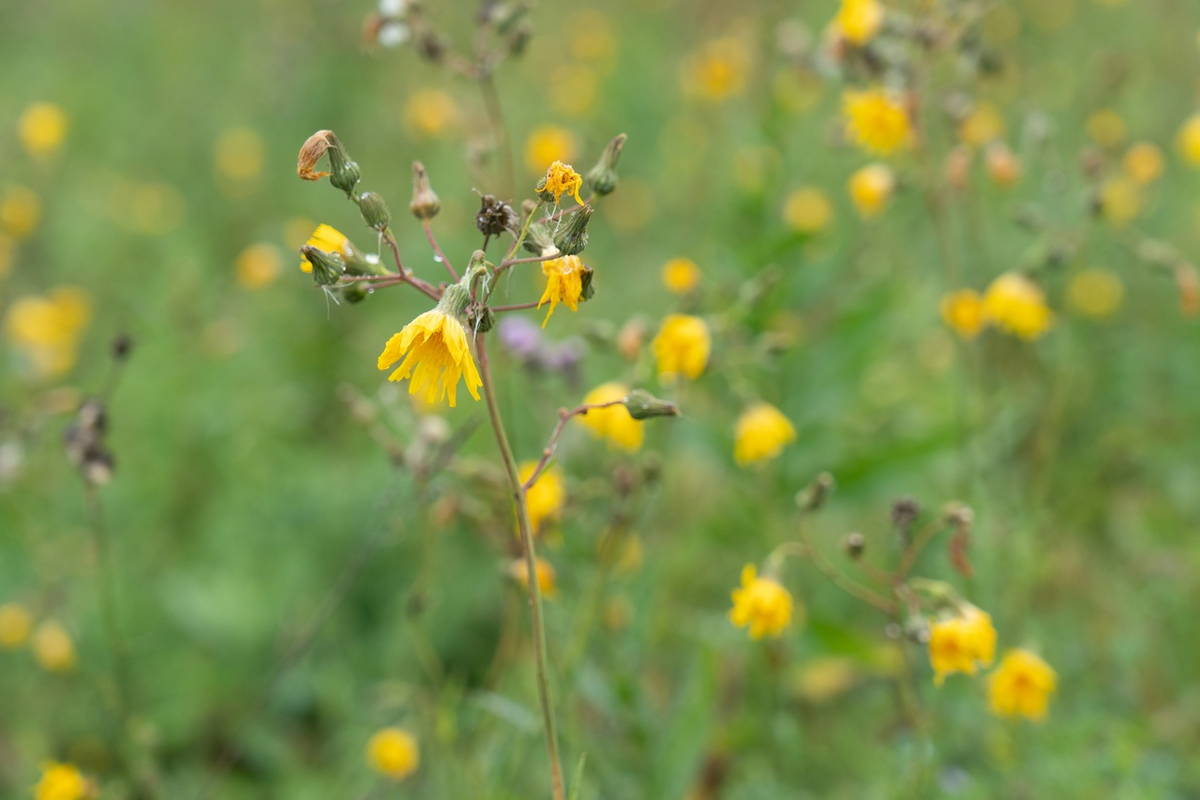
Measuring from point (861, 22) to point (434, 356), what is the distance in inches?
74.2

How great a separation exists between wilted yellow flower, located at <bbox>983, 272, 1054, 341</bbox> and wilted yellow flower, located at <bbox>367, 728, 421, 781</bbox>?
192 cm

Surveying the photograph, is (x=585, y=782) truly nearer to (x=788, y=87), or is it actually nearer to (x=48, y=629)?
(x=48, y=629)

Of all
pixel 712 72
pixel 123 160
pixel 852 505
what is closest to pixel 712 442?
pixel 852 505

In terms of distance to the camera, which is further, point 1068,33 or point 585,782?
point 1068,33

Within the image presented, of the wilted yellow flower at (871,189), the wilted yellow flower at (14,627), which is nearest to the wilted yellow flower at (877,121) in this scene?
the wilted yellow flower at (871,189)

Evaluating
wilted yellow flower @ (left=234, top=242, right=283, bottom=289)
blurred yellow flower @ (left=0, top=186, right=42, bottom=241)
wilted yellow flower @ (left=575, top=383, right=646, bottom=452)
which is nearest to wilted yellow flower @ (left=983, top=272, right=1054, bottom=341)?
wilted yellow flower @ (left=575, top=383, right=646, bottom=452)

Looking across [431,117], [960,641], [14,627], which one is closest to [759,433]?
[960,641]

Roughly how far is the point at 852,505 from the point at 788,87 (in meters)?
1.55

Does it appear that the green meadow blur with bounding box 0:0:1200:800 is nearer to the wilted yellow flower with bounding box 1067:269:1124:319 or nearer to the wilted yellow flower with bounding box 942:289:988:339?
the wilted yellow flower with bounding box 1067:269:1124:319

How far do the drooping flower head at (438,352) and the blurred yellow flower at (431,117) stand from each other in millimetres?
2952

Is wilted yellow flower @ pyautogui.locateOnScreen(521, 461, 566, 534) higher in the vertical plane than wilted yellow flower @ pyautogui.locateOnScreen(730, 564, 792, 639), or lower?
higher

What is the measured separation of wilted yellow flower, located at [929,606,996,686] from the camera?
1747mm

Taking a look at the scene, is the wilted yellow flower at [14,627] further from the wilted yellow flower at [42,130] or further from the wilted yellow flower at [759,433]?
the wilted yellow flower at [42,130]

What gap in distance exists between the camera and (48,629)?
278cm
